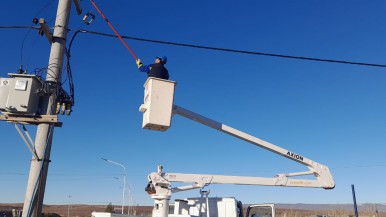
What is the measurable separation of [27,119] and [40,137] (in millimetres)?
709

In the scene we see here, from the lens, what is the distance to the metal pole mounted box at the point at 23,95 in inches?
307

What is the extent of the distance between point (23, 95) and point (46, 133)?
3.25 ft

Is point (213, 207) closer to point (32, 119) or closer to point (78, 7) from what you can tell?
point (32, 119)

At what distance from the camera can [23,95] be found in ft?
26.0

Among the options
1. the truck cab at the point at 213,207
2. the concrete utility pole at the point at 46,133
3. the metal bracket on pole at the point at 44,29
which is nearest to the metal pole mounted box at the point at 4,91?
the concrete utility pole at the point at 46,133

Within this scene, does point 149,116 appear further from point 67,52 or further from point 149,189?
point 67,52

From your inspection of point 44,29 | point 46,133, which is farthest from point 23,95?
point 44,29

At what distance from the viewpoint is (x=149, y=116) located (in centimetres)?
800

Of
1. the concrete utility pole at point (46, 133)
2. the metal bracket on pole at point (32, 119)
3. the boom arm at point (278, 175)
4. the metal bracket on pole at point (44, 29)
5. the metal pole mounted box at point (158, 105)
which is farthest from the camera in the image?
the boom arm at point (278, 175)

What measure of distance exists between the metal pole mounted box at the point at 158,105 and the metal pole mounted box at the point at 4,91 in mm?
2785

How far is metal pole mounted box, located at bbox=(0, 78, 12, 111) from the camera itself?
25.8ft

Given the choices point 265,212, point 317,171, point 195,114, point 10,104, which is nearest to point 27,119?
point 10,104

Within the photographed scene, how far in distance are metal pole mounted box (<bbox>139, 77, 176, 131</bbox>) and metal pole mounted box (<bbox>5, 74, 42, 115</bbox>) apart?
227 cm

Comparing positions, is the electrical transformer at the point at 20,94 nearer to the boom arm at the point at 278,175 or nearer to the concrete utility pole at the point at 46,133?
the concrete utility pole at the point at 46,133
